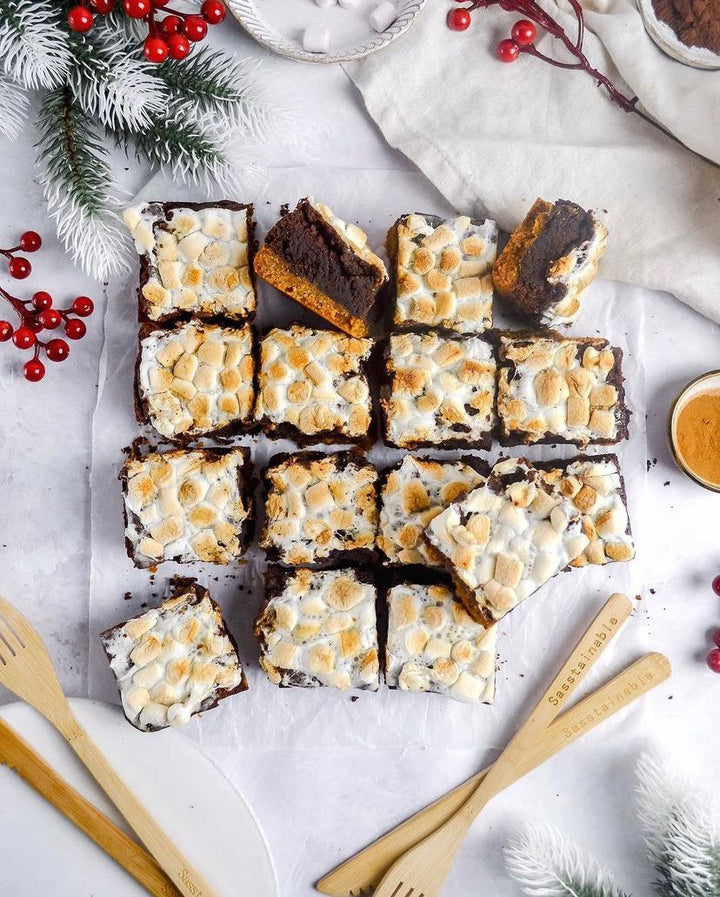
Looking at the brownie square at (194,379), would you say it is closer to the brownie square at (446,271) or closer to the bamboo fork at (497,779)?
the brownie square at (446,271)

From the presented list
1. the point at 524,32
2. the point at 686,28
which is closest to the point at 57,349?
the point at 524,32

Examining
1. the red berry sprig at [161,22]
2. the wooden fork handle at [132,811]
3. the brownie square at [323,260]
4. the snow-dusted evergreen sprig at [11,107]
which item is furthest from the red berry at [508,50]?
the wooden fork handle at [132,811]

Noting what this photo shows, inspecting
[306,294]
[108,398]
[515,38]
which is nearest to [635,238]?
[515,38]

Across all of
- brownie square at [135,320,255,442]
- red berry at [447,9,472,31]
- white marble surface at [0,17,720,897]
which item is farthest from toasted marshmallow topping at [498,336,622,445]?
red berry at [447,9,472,31]

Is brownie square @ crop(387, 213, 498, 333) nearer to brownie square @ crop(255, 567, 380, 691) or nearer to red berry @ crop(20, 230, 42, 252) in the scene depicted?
brownie square @ crop(255, 567, 380, 691)

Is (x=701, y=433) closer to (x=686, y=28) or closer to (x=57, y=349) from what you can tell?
(x=686, y=28)

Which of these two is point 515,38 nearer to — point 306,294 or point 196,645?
point 306,294

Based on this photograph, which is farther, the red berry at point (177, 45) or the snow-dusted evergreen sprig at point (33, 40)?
the red berry at point (177, 45)
